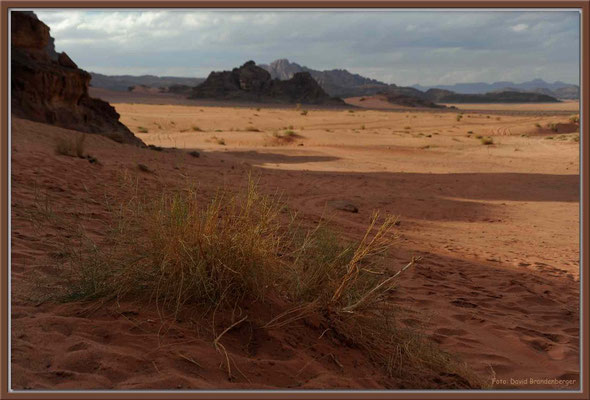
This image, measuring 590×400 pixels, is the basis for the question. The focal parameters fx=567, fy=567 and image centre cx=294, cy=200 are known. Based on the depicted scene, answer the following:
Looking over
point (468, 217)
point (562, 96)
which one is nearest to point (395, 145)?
point (468, 217)

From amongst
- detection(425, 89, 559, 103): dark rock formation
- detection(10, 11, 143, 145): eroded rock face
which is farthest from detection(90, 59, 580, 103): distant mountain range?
detection(10, 11, 143, 145): eroded rock face

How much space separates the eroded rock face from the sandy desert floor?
1585 millimetres

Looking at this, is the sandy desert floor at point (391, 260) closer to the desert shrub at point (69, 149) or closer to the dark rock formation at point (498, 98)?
the desert shrub at point (69, 149)

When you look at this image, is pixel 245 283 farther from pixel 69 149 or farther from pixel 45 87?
pixel 45 87

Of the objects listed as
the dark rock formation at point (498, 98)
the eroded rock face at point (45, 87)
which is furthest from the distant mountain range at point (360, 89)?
the eroded rock face at point (45, 87)

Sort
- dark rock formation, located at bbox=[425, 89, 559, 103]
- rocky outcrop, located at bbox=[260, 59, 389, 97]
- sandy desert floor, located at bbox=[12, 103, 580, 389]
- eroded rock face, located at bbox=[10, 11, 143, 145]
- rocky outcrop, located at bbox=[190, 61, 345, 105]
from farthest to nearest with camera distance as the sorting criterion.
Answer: rocky outcrop, located at bbox=[260, 59, 389, 97], dark rock formation, located at bbox=[425, 89, 559, 103], rocky outcrop, located at bbox=[190, 61, 345, 105], eroded rock face, located at bbox=[10, 11, 143, 145], sandy desert floor, located at bbox=[12, 103, 580, 389]

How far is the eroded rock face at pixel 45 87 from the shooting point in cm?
1393

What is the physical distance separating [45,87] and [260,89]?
51140 mm

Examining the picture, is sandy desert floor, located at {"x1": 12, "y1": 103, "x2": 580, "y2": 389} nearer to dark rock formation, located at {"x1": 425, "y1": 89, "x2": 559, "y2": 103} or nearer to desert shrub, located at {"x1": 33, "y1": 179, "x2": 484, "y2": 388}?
desert shrub, located at {"x1": 33, "y1": 179, "x2": 484, "y2": 388}

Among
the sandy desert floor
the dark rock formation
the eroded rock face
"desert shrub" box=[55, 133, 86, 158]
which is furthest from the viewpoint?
the dark rock formation

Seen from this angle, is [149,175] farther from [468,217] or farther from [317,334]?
[317,334]

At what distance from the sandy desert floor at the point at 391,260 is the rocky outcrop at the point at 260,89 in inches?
1692

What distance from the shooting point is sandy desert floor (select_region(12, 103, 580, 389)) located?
9.34 ft

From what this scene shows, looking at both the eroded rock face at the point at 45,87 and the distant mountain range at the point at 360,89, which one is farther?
the distant mountain range at the point at 360,89
